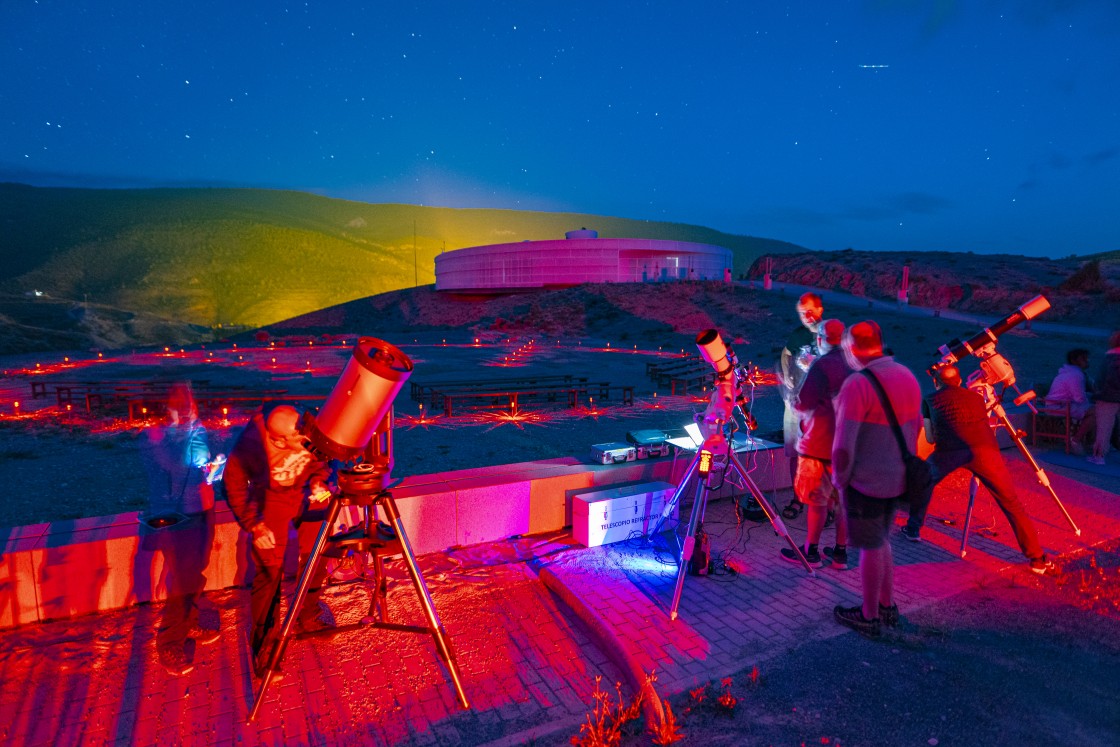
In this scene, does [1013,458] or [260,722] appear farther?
[1013,458]

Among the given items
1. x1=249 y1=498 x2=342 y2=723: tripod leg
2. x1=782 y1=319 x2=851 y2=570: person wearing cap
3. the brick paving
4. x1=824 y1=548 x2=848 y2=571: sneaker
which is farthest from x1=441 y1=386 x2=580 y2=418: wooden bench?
x1=249 y1=498 x2=342 y2=723: tripod leg

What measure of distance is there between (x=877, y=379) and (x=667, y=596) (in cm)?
Answer: 238

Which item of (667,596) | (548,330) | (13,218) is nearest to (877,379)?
(667,596)

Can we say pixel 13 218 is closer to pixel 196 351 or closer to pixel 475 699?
pixel 196 351

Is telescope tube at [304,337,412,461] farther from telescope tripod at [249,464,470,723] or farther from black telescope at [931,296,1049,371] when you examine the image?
black telescope at [931,296,1049,371]

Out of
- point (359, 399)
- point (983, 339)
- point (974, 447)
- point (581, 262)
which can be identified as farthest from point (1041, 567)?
point (581, 262)

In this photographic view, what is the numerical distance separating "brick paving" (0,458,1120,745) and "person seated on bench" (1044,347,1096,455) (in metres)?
4.40

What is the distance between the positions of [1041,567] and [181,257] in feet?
494

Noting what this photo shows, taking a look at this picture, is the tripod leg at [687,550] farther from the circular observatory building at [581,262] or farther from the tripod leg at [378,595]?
the circular observatory building at [581,262]

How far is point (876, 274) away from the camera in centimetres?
6500

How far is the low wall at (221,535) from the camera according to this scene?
421cm

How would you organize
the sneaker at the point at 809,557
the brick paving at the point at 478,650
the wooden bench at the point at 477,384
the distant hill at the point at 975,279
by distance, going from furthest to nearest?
the distant hill at the point at 975,279
the wooden bench at the point at 477,384
the sneaker at the point at 809,557
the brick paving at the point at 478,650

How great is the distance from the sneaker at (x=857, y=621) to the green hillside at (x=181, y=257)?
112m

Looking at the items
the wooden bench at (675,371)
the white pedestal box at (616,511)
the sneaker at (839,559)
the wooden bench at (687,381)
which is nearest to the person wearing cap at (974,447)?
the sneaker at (839,559)
